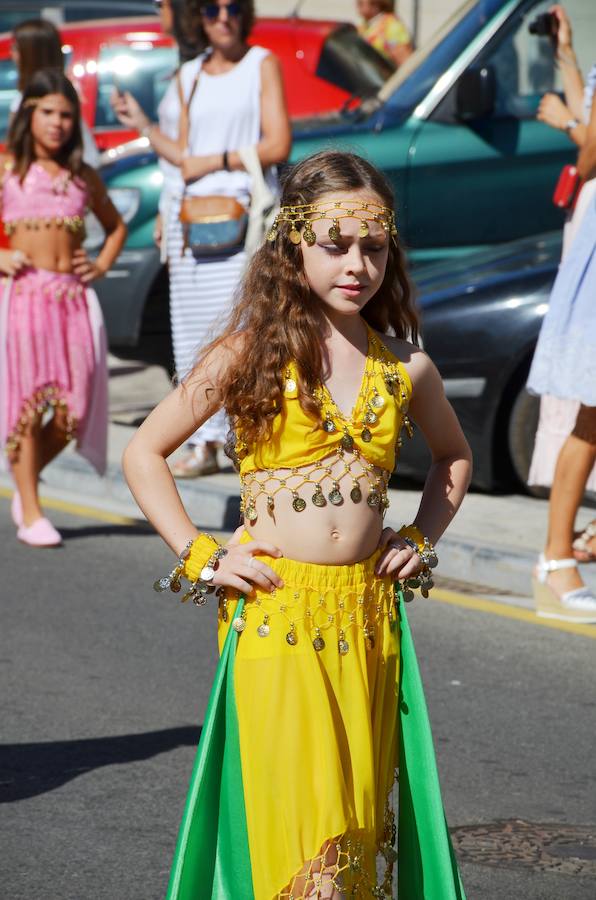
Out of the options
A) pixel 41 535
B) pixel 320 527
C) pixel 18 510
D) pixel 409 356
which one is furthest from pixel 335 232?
pixel 18 510

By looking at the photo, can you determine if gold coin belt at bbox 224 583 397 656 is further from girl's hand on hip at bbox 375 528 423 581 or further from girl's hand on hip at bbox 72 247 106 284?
girl's hand on hip at bbox 72 247 106 284

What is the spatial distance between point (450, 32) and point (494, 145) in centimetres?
71

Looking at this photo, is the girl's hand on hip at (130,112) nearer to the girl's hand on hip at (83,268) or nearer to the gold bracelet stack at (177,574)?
the girl's hand on hip at (83,268)

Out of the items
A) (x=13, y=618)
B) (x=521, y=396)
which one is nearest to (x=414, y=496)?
(x=521, y=396)

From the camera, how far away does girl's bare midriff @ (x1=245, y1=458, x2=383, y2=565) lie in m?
3.28

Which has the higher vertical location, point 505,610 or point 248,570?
point 248,570

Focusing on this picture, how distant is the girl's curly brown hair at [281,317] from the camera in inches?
129

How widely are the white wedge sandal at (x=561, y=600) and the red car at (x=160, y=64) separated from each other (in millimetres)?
5786

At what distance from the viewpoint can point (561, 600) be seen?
6.65 meters

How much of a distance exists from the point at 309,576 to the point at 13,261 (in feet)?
16.2

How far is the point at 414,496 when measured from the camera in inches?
334

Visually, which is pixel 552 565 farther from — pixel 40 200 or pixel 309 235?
pixel 309 235

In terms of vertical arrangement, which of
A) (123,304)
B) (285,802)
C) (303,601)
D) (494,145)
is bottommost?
(123,304)

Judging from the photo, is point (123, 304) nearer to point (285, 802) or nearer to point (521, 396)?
point (521, 396)
